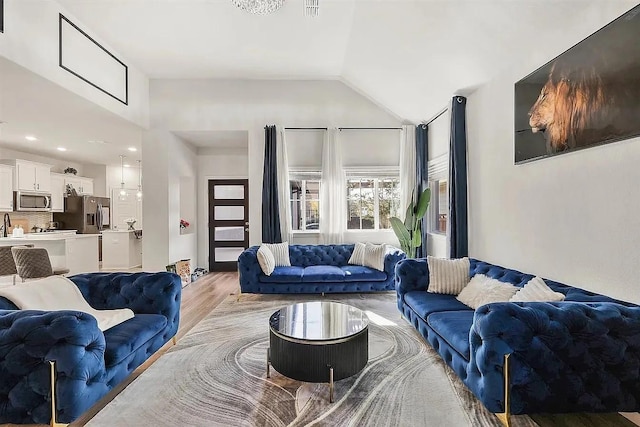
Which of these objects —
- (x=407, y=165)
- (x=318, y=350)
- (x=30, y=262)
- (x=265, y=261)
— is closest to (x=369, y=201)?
(x=407, y=165)

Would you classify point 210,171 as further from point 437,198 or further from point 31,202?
point 437,198

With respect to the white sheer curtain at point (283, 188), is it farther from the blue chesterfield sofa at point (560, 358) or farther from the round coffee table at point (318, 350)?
the blue chesterfield sofa at point (560, 358)

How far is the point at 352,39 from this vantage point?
15.1ft

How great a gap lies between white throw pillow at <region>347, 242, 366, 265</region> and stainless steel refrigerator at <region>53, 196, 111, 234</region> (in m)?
7.03

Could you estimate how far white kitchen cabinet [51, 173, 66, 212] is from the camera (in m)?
7.82

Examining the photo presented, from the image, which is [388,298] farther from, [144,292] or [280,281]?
[144,292]

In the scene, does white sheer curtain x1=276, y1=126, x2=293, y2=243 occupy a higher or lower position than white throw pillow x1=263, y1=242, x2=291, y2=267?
higher

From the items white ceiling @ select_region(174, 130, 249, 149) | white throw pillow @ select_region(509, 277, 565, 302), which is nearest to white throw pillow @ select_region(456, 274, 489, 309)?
white throw pillow @ select_region(509, 277, 565, 302)

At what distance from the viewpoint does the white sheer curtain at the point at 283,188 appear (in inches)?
238

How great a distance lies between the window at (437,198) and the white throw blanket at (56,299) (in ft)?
14.8

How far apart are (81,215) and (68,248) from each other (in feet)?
9.20

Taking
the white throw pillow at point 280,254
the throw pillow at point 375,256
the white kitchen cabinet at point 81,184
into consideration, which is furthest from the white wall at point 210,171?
the white kitchen cabinet at point 81,184

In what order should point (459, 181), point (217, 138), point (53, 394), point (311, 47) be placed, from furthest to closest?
point (217, 138) < point (311, 47) < point (459, 181) < point (53, 394)

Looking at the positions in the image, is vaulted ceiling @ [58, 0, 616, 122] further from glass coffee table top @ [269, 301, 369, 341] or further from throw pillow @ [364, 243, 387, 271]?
glass coffee table top @ [269, 301, 369, 341]
